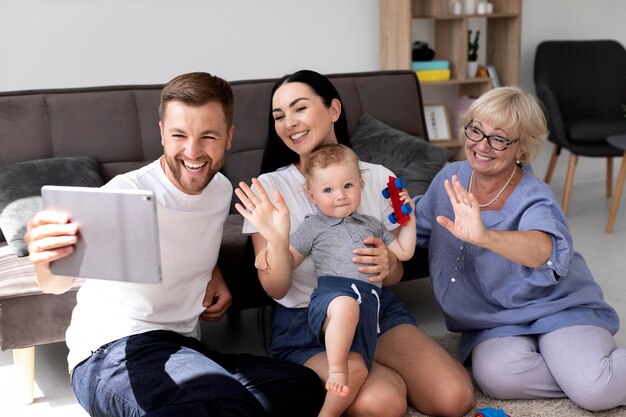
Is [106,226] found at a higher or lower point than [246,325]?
higher

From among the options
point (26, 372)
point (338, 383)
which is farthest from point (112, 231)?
point (26, 372)

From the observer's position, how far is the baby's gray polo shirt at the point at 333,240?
217 centimetres

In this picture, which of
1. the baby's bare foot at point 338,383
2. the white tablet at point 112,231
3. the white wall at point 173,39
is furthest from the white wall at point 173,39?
the baby's bare foot at point 338,383

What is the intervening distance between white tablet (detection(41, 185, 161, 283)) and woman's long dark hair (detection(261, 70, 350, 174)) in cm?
76

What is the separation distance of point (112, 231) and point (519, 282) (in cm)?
128

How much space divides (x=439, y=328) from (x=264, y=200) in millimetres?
1298

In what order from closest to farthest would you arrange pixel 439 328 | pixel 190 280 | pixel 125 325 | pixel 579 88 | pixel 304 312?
1. pixel 125 325
2. pixel 190 280
3. pixel 304 312
4. pixel 439 328
5. pixel 579 88

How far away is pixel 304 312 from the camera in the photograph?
7.45ft

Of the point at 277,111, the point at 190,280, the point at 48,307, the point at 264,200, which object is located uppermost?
the point at 277,111

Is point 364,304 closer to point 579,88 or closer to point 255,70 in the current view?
point 255,70

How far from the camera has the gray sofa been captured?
2430mm

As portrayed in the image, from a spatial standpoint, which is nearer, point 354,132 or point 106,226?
point 106,226

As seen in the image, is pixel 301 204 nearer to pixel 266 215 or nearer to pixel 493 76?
pixel 266 215

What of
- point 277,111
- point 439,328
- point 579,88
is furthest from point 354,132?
point 579,88
